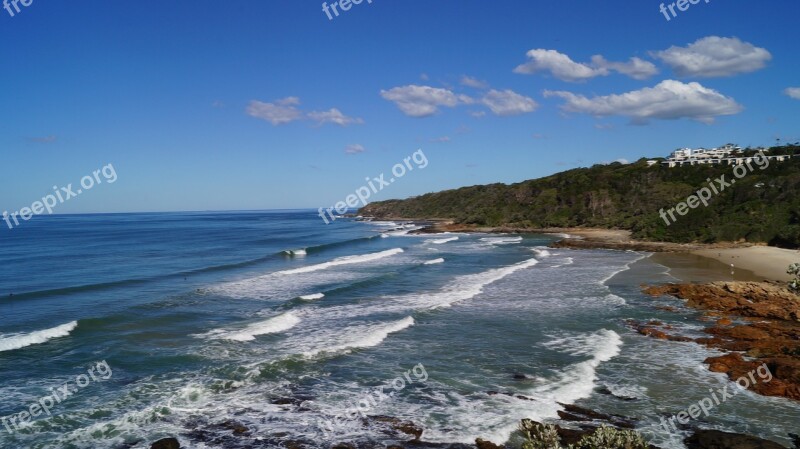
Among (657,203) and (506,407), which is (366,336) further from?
(657,203)

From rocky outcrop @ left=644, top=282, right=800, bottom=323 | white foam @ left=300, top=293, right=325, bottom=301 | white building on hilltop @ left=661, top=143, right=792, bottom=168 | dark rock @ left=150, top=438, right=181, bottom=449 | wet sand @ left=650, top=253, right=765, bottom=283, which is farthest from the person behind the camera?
white building on hilltop @ left=661, top=143, right=792, bottom=168

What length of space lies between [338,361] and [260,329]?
5930mm

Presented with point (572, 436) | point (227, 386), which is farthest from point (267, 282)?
point (572, 436)

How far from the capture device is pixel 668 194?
7888cm

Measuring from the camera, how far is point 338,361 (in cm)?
1823

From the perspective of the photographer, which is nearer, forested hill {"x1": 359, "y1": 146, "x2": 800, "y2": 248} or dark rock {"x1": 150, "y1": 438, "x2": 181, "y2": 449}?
dark rock {"x1": 150, "y1": 438, "x2": 181, "y2": 449}

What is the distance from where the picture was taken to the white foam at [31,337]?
2006 cm

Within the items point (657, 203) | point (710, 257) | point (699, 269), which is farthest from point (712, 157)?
point (699, 269)

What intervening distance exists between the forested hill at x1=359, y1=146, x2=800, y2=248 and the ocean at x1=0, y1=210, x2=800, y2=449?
23679 millimetres

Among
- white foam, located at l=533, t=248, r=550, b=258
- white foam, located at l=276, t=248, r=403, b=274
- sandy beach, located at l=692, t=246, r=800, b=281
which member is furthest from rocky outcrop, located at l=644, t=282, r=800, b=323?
white foam, located at l=276, t=248, r=403, b=274

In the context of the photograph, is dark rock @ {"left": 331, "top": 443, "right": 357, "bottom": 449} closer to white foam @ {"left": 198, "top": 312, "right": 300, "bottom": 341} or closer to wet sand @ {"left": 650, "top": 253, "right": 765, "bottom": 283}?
white foam @ {"left": 198, "top": 312, "right": 300, "bottom": 341}

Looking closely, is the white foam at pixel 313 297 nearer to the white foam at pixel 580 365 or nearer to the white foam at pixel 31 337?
the white foam at pixel 31 337

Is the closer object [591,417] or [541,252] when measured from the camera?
[591,417]

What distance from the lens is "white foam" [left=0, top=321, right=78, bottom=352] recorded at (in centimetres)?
2006
